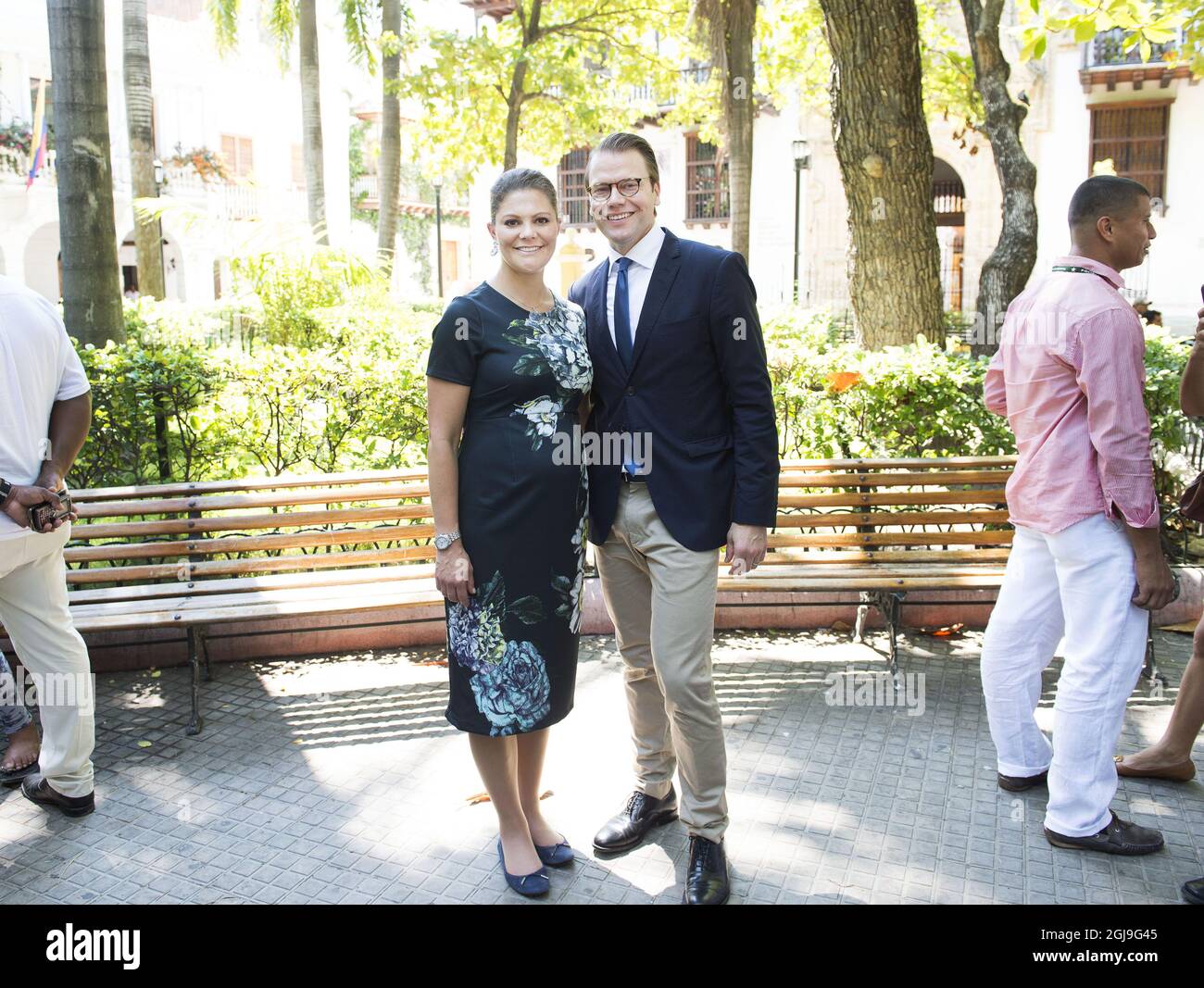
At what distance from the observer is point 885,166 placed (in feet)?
24.2

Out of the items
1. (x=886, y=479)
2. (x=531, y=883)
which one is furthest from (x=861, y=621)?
(x=531, y=883)

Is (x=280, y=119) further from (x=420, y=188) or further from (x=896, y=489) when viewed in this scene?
(x=896, y=489)

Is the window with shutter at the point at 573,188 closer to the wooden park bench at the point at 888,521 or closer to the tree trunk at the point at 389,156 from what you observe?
the tree trunk at the point at 389,156

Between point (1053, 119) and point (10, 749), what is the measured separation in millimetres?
28183

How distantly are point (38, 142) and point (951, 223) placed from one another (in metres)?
24.0

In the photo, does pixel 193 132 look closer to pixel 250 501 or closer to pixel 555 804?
pixel 250 501

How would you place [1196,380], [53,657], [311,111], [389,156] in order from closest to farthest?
1. [1196,380]
2. [53,657]
3. [389,156]
4. [311,111]

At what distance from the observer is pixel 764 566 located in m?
5.53

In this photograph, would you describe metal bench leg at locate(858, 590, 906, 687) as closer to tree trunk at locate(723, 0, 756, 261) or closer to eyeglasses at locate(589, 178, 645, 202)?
eyeglasses at locate(589, 178, 645, 202)

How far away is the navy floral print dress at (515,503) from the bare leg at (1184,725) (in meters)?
2.34

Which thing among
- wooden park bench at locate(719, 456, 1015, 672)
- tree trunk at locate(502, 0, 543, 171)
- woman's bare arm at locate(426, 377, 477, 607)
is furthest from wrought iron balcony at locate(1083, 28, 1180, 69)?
woman's bare arm at locate(426, 377, 477, 607)

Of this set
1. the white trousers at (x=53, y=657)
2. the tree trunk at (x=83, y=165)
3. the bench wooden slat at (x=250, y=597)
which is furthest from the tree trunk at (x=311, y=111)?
the white trousers at (x=53, y=657)

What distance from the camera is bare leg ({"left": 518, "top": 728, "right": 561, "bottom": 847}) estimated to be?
12.1 ft

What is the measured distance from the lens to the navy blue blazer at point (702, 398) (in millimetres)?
3430
